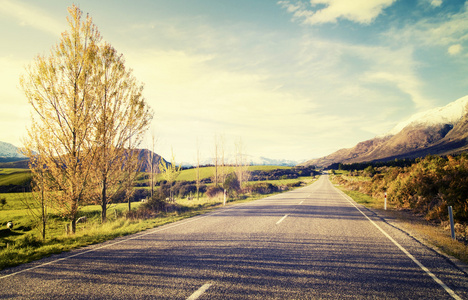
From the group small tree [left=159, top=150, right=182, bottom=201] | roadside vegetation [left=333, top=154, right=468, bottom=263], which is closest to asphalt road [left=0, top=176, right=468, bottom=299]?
roadside vegetation [left=333, top=154, right=468, bottom=263]

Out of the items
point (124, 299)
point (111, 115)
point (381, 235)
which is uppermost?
point (111, 115)

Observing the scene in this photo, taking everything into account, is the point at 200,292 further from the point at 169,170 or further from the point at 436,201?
the point at 169,170

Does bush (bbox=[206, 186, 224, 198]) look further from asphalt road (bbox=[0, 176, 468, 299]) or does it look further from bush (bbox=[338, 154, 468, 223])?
asphalt road (bbox=[0, 176, 468, 299])

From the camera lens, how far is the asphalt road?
353 cm

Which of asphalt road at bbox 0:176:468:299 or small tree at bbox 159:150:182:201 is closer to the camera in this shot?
asphalt road at bbox 0:176:468:299

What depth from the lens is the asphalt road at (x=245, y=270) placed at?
353 cm

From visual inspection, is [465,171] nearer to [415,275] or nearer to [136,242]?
[415,275]

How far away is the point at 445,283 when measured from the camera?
3928mm

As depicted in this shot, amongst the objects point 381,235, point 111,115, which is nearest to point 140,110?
point 111,115

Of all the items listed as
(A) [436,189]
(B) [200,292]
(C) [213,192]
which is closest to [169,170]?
(C) [213,192]

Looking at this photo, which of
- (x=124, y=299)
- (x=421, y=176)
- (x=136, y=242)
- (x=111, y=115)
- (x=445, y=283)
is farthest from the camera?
(x=421, y=176)

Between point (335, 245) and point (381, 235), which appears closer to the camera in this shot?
point (335, 245)

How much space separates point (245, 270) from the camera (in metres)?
4.35

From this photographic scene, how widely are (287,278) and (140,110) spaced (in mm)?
10945
